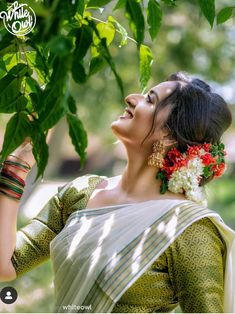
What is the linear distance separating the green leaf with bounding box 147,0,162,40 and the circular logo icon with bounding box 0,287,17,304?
99 cm

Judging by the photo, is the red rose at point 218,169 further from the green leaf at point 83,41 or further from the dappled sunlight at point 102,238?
the green leaf at point 83,41

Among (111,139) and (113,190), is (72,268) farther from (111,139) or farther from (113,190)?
(111,139)

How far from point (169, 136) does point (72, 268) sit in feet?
1.29

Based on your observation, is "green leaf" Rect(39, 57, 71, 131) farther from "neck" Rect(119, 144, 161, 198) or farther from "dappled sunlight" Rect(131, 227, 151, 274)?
"neck" Rect(119, 144, 161, 198)

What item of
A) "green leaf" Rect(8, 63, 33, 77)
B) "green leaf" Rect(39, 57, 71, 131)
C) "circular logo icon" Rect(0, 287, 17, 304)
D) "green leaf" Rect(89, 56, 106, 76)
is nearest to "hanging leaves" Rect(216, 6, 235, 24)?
"green leaf" Rect(89, 56, 106, 76)

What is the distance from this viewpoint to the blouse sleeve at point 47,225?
191cm

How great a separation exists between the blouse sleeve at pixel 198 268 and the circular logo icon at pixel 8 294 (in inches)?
18.7

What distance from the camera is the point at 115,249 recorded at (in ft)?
5.69

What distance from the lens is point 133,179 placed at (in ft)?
6.16

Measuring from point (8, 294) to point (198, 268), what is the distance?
59 centimetres

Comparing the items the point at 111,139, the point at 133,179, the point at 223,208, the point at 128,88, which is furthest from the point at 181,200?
the point at 223,208

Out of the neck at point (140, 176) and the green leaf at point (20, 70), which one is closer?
the green leaf at point (20, 70)

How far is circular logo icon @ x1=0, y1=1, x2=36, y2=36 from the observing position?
3.82 ft

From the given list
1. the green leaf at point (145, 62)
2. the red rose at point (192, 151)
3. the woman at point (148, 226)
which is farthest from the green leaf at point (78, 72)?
the red rose at point (192, 151)
